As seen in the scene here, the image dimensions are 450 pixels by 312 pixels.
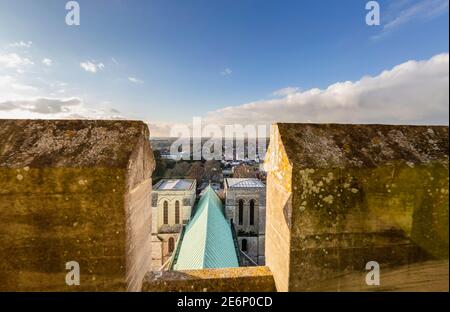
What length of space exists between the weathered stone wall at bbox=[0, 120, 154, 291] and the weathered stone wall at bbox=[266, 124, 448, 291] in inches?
55.5

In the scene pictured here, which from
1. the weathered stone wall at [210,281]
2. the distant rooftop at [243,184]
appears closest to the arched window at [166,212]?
the distant rooftop at [243,184]

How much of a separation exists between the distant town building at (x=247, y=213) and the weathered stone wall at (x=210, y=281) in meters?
24.4

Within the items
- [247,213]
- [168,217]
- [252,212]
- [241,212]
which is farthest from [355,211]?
[168,217]

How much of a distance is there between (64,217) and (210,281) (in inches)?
55.0

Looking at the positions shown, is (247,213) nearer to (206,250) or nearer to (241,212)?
(241,212)

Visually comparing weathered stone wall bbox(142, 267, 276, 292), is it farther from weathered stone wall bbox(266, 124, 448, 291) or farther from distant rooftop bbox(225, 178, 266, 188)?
distant rooftop bbox(225, 178, 266, 188)

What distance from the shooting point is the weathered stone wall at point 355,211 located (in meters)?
1.89

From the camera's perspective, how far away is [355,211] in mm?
1912

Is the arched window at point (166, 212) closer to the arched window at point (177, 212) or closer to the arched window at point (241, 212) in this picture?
the arched window at point (177, 212)

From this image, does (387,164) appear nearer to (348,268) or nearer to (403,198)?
(403,198)

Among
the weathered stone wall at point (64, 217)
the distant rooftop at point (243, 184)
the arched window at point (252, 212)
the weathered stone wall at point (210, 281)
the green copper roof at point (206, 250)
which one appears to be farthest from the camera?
the arched window at point (252, 212)

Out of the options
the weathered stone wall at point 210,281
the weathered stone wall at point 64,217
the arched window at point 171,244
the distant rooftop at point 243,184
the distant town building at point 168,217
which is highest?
the weathered stone wall at point 64,217
